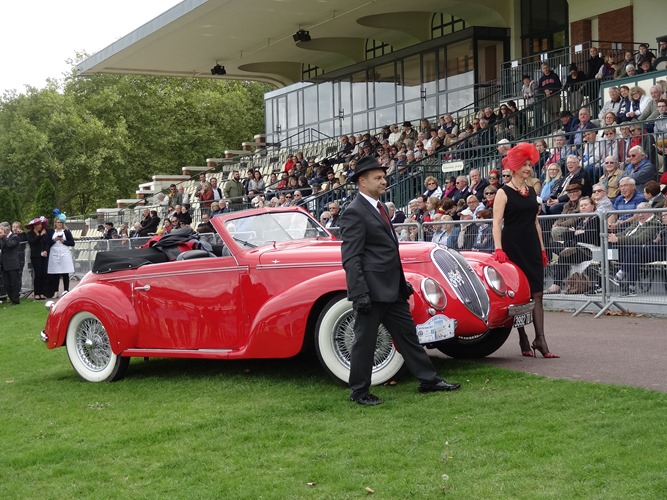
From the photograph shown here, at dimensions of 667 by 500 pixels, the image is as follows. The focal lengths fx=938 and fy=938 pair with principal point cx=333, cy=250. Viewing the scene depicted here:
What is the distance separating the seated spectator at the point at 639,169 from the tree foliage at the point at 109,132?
143ft

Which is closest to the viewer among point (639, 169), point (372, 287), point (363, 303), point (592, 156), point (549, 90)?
point (363, 303)

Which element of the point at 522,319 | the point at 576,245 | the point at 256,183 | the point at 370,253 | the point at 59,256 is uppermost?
the point at 256,183

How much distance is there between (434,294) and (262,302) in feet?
5.56

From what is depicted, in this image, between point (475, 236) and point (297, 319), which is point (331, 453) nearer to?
point (297, 319)

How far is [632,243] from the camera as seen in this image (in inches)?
487

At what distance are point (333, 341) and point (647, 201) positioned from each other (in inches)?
284

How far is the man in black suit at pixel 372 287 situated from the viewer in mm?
7445

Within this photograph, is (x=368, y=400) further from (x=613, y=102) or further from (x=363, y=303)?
(x=613, y=102)

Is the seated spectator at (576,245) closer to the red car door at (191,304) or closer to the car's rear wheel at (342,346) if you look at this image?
the car's rear wheel at (342,346)

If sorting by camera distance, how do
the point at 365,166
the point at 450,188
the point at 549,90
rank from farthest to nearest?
Result: the point at 549,90 → the point at 450,188 → the point at 365,166

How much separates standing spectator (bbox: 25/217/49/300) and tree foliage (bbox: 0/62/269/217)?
3164 cm

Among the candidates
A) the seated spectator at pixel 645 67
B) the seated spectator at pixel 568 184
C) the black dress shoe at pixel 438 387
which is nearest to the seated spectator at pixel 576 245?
the seated spectator at pixel 568 184

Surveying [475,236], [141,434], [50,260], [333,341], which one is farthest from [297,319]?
[50,260]

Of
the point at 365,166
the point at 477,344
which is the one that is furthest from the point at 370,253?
the point at 477,344
